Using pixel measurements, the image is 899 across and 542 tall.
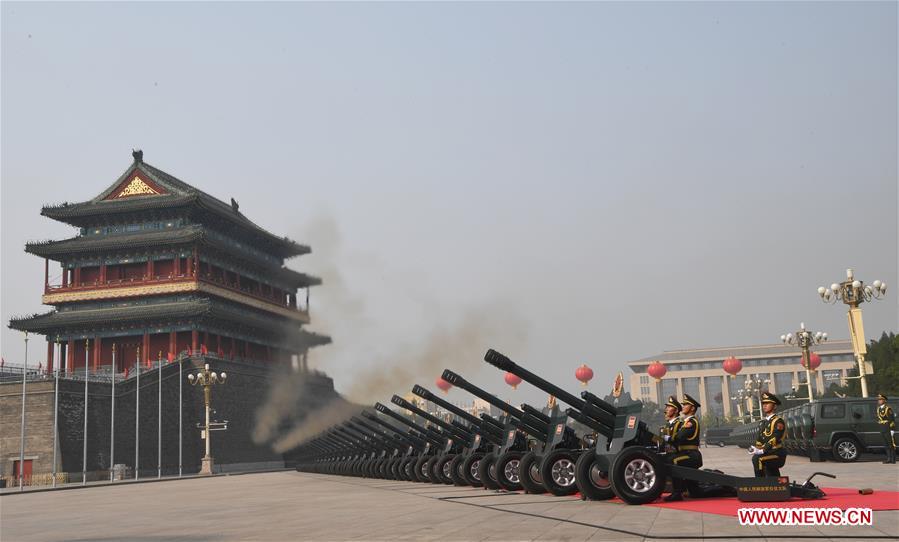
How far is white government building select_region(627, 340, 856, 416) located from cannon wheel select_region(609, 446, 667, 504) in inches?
4952

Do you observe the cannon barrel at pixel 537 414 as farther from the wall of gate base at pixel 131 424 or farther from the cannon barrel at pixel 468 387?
the wall of gate base at pixel 131 424

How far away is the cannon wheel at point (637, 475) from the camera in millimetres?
11500

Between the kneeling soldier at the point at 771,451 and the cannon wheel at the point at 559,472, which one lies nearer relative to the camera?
the kneeling soldier at the point at 771,451

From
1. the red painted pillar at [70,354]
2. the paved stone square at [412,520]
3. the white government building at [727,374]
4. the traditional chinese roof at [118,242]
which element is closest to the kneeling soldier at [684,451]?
the paved stone square at [412,520]

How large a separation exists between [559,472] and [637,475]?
2.86 m

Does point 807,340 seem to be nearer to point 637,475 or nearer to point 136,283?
point 637,475

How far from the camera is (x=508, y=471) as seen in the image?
16719mm

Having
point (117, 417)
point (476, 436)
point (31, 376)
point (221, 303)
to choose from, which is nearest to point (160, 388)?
point (117, 417)

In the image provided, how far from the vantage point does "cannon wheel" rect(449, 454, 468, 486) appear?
764 inches

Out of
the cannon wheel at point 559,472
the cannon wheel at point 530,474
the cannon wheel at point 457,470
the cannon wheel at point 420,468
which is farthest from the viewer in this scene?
the cannon wheel at point 420,468

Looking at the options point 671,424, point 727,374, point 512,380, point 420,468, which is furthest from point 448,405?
point 727,374

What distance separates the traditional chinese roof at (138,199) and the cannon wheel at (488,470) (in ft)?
147

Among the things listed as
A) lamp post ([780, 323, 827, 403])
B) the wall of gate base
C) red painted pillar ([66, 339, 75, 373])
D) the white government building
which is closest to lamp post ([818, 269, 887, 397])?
lamp post ([780, 323, 827, 403])

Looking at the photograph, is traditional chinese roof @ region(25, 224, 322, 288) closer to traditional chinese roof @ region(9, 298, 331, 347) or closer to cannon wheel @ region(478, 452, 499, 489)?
traditional chinese roof @ region(9, 298, 331, 347)
